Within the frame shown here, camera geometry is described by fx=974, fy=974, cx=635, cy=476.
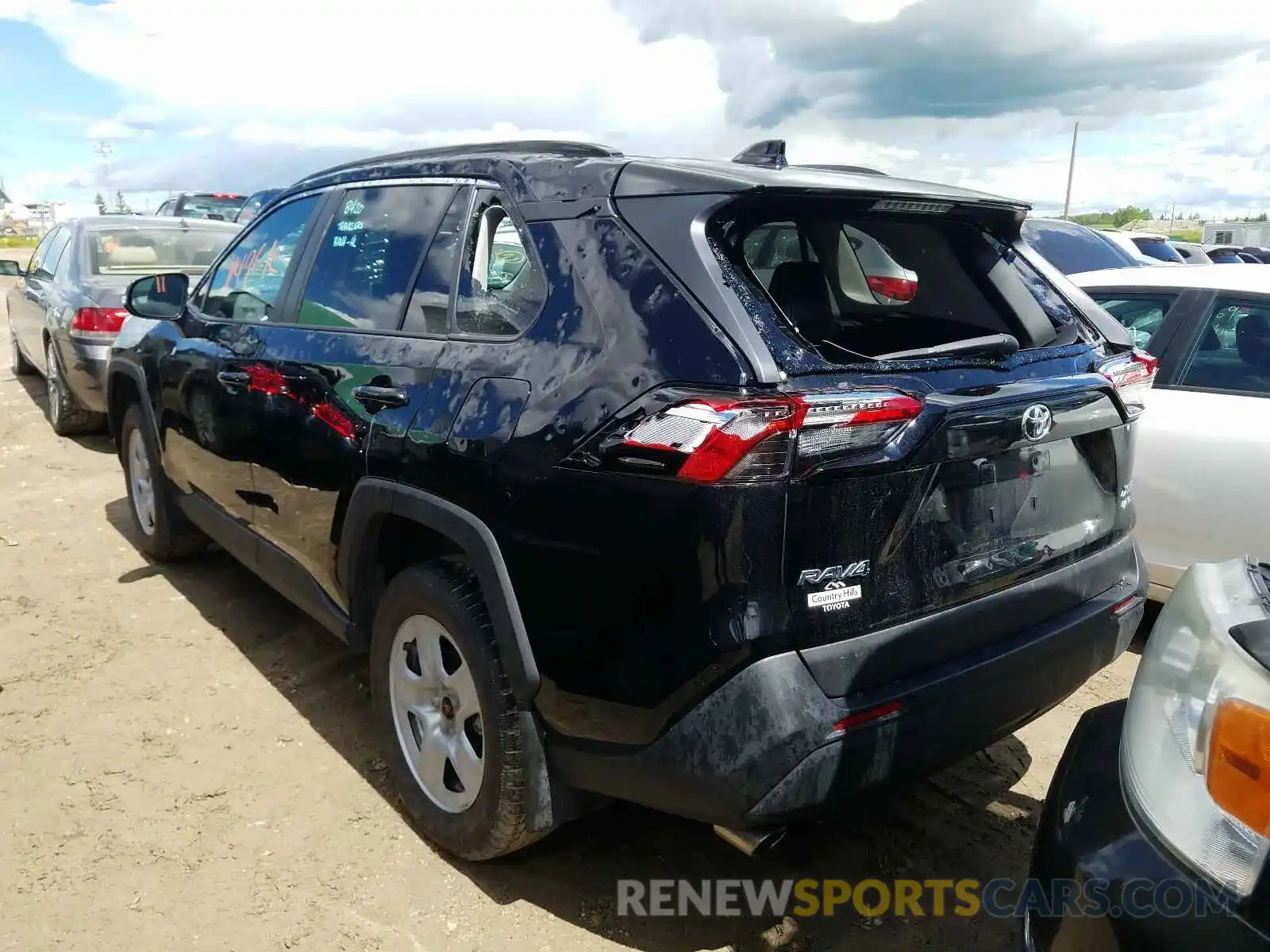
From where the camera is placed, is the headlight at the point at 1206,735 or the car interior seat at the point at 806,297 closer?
the headlight at the point at 1206,735

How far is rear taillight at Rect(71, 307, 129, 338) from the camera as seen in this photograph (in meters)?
6.85

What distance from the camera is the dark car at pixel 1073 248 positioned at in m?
8.67

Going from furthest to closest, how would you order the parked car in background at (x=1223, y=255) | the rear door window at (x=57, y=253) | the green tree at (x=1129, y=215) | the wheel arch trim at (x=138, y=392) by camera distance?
the green tree at (x=1129, y=215) → the parked car in background at (x=1223, y=255) → the rear door window at (x=57, y=253) → the wheel arch trim at (x=138, y=392)

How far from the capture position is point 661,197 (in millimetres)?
2186

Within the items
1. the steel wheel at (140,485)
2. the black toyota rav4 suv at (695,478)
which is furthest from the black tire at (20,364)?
the black toyota rav4 suv at (695,478)

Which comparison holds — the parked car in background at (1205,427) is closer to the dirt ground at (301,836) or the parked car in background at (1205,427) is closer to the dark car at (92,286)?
the dirt ground at (301,836)

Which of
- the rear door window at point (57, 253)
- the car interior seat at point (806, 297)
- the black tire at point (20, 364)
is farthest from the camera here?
the black tire at point (20, 364)

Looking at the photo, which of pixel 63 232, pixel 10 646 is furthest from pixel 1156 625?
pixel 63 232

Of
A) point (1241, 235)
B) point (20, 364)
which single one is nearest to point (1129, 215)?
point (1241, 235)

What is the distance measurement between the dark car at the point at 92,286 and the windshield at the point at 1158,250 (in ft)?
39.5

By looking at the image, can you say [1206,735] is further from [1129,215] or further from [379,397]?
[1129,215]

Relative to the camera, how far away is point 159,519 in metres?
4.79

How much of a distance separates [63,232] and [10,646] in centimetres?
567

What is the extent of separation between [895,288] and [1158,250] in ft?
43.1
